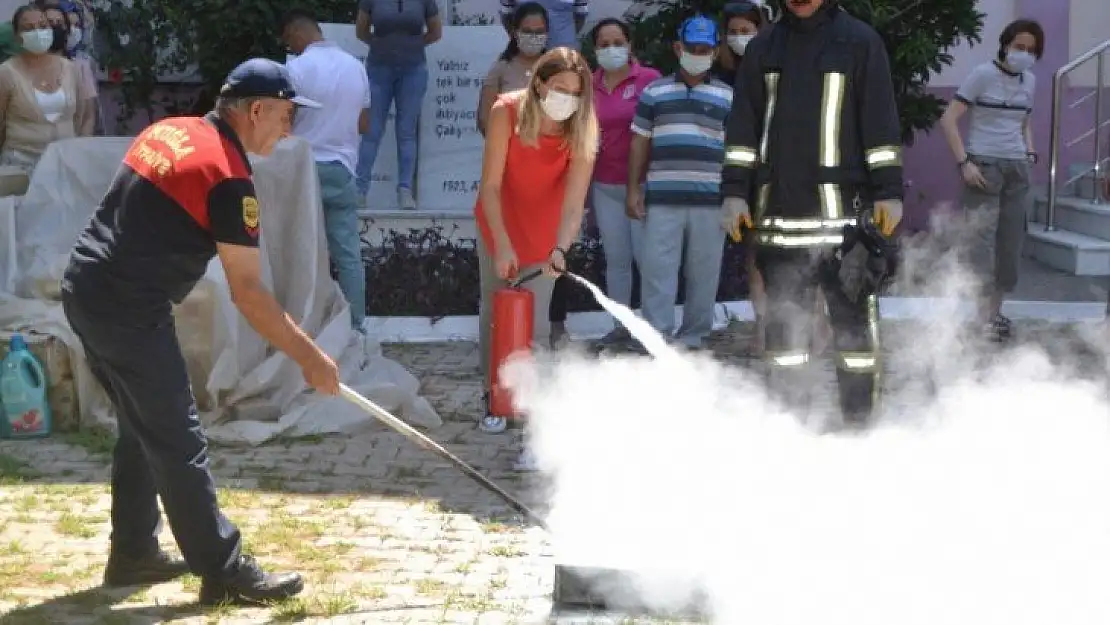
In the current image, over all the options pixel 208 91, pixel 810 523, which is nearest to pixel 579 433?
pixel 810 523

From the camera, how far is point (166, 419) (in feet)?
13.5

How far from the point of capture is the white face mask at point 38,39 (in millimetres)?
8086

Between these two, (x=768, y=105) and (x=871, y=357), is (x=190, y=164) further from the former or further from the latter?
(x=871, y=357)

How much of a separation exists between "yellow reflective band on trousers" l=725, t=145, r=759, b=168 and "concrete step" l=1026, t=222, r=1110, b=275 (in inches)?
248

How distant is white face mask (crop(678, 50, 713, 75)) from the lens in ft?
25.5

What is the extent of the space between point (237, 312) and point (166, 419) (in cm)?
281

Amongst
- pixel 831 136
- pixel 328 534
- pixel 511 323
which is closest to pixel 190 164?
pixel 328 534

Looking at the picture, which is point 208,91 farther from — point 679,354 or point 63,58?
point 679,354

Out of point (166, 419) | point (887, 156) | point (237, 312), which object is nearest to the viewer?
point (166, 419)

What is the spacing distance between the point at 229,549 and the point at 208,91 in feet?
25.1

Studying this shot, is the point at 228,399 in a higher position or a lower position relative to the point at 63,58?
lower

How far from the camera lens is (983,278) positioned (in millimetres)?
9445

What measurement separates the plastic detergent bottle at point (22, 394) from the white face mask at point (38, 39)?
2.40 meters

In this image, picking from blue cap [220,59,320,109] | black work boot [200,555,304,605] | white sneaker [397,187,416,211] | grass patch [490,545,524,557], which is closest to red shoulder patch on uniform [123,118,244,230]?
blue cap [220,59,320,109]
